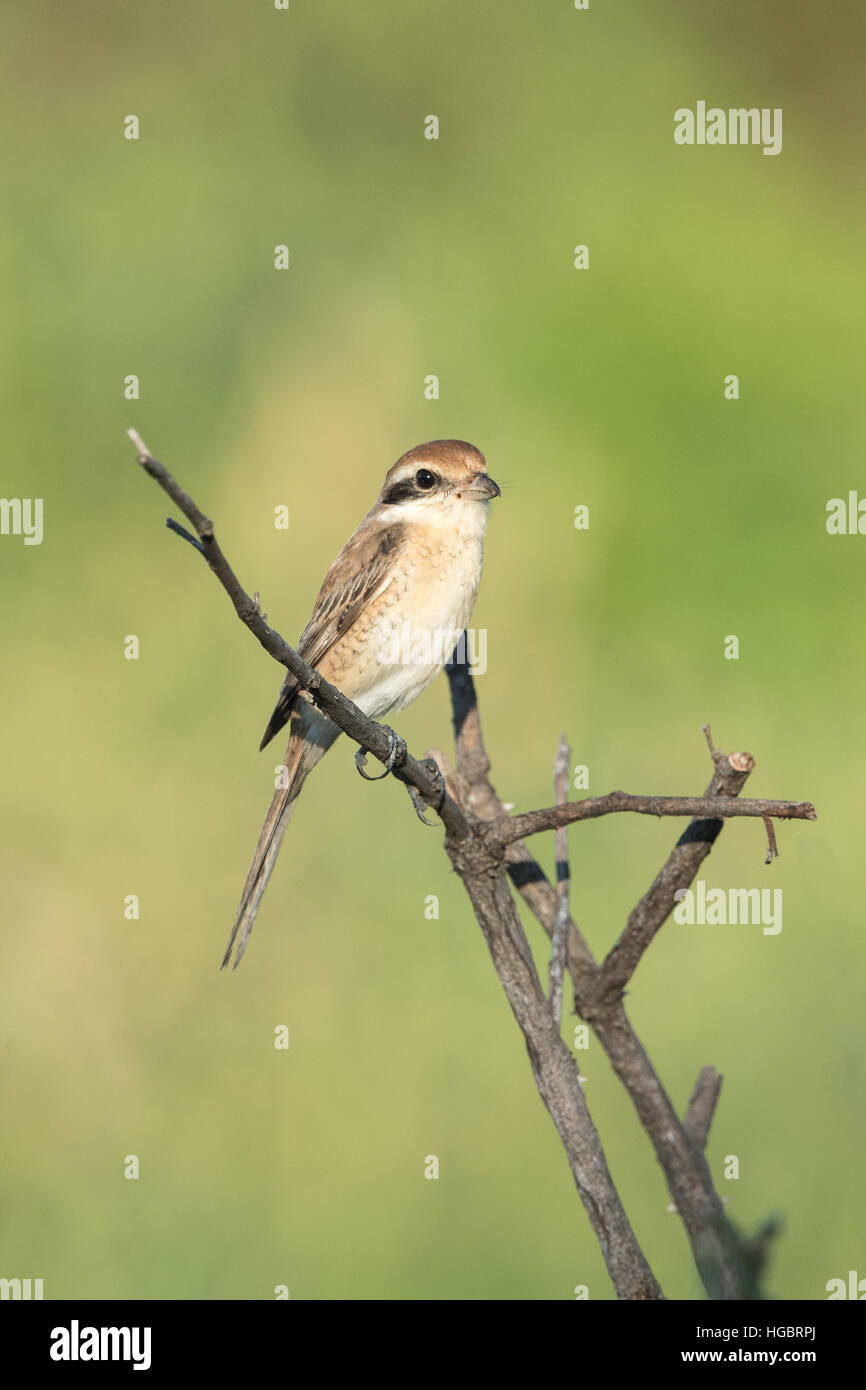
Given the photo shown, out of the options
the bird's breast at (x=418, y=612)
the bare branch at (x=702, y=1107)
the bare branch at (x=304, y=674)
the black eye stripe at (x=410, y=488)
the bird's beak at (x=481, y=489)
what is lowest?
the bare branch at (x=702, y=1107)

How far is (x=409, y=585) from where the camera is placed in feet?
12.1

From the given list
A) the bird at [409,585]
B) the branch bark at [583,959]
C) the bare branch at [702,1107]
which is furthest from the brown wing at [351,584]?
the bare branch at [702,1107]

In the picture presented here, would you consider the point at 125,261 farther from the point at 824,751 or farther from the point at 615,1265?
the point at 615,1265

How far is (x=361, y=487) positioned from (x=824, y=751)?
7.52 feet

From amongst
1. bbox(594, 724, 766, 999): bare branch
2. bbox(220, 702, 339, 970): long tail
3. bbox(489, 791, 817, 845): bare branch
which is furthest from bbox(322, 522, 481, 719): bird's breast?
bbox(594, 724, 766, 999): bare branch

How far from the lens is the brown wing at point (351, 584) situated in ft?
12.2

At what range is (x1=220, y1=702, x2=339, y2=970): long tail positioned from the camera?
3.51 m

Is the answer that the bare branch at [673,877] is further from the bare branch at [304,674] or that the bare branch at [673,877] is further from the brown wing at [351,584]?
the brown wing at [351,584]

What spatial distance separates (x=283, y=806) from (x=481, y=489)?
0.98m

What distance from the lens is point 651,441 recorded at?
21.6 feet

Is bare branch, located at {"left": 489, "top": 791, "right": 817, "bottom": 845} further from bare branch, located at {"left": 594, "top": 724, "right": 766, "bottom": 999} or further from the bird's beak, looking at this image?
the bird's beak

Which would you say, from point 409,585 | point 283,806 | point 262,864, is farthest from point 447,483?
point 262,864

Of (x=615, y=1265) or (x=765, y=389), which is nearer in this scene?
(x=615, y=1265)
